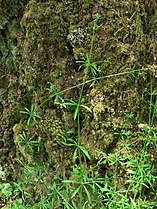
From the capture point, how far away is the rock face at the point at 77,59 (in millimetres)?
1810

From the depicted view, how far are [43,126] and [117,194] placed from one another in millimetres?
591

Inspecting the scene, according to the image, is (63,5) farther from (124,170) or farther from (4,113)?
(124,170)

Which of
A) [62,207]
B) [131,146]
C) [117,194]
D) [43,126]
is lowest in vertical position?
[62,207]

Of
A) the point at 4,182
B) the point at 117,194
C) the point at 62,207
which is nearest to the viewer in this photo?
the point at 117,194

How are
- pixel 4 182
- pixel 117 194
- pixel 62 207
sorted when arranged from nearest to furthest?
1. pixel 117 194
2. pixel 62 207
3. pixel 4 182

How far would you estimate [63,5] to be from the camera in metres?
1.84

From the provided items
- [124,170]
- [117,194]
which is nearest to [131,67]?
[124,170]

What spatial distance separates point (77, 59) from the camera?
1.86 metres

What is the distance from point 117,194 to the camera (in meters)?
1.80

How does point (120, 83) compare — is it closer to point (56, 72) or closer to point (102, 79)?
point (102, 79)

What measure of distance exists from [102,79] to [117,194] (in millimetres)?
655

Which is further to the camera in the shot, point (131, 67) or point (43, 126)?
point (43, 126)

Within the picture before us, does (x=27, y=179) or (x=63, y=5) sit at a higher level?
(x=63, y=5)

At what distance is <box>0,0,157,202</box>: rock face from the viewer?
1.81m
